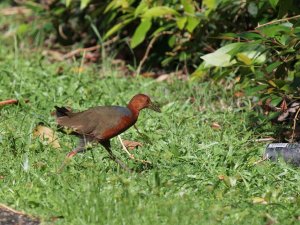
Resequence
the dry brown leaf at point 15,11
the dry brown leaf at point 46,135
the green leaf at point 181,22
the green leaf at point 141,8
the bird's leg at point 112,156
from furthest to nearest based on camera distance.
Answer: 1. the dry brown leaf at point 15,11
2. the green leaf at point 141,8
3. the green leaf at point 181,22
4. the dry brown leaf at point 46,135
5. the bird's leg at point 112,156

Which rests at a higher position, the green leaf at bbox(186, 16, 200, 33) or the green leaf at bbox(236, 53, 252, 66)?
the green leaf at bbox(236, 53, 252, 66)

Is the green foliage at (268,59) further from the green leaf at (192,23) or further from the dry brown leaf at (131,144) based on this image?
the dry brown leaf at (131,144)

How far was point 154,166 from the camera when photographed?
5.37 m

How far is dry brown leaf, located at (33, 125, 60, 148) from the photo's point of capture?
19.3 ft

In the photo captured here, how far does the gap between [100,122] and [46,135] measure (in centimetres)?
Answer: 122

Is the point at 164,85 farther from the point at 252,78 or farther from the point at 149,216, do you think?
the point at 149,216

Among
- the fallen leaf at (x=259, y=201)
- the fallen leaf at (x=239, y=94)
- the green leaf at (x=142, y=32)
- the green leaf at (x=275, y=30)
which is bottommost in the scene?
the fallen leaf at (x=239, y=94)

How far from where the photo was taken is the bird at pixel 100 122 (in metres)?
5.01

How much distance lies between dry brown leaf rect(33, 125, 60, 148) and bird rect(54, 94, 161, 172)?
66 centimetres

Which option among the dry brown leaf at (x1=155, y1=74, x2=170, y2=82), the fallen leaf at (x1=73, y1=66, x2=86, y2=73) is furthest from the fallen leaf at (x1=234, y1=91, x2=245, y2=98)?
the fallen leaf at (x1=73, y1=66, x2=86, y2=73)

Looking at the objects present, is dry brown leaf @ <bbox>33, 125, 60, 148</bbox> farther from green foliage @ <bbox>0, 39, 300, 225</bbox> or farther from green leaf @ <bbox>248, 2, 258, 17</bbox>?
green leaf @ <bbox>248, 2, 258, 17</bbox>

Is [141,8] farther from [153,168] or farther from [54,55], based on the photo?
[153,168]

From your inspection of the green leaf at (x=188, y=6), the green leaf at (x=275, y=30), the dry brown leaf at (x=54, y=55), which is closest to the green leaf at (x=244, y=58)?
the green leaf at (x=275, y=30)

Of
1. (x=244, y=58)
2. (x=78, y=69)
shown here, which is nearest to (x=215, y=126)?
(x=244, y=58)
